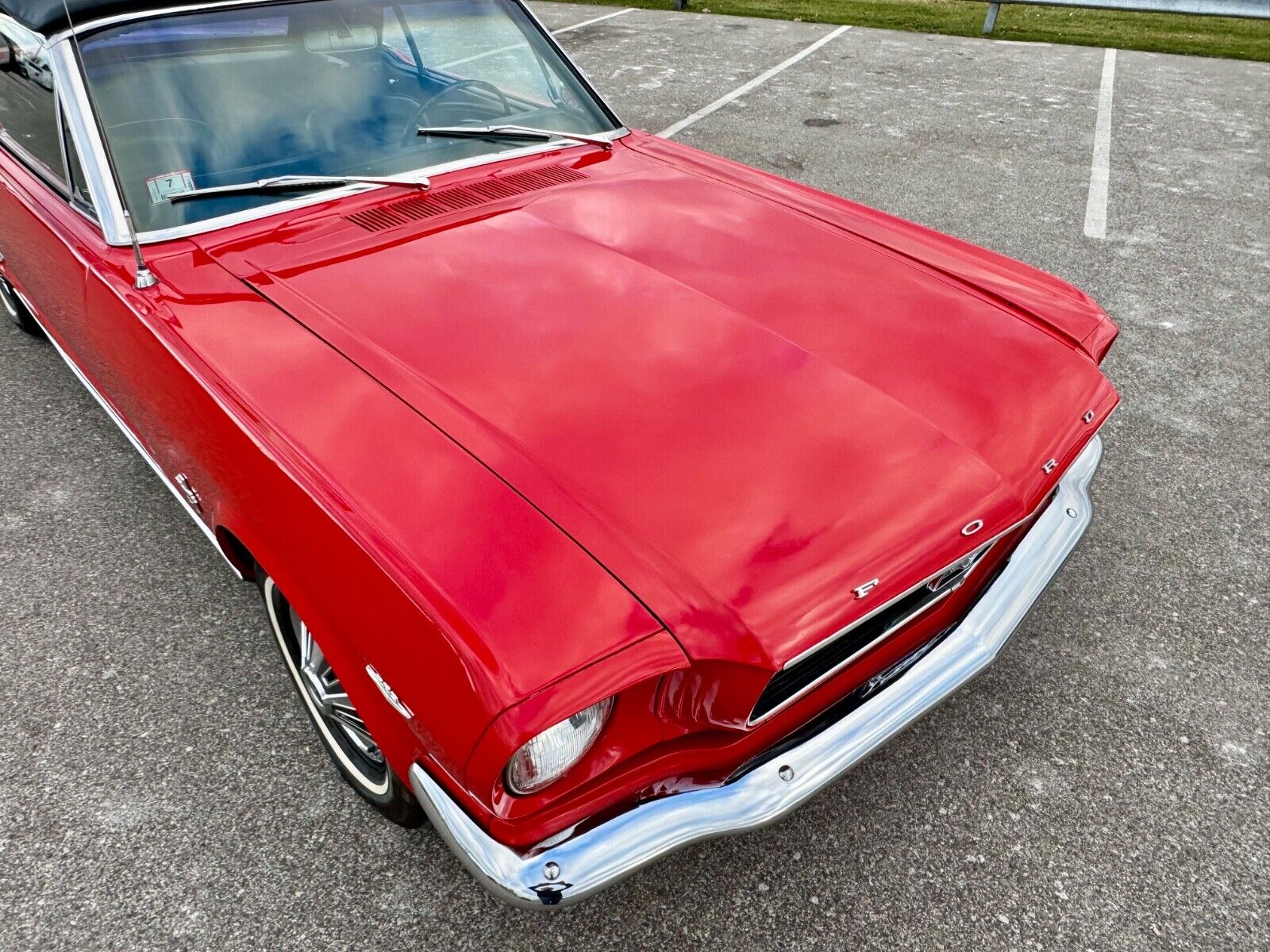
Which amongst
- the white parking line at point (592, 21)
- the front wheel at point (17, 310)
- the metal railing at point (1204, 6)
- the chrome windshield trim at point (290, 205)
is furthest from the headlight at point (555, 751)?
the metal railing at point (1204, 6)

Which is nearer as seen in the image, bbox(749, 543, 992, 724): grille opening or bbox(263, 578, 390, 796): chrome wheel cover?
bbox(749, 543, 992, 724): grille opening

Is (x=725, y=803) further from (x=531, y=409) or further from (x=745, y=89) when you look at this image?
(x=745, y=89)

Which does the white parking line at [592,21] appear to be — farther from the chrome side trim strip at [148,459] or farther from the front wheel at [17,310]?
the chrome side trim strip at [148,459]

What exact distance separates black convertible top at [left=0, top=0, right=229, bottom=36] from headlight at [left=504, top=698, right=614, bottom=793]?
2.23 meters

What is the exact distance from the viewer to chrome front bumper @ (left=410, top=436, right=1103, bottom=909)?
146 centimetres

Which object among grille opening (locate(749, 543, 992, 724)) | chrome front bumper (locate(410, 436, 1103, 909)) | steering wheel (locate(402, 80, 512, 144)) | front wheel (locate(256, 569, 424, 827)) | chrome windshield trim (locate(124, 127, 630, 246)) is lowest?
front wheel (locate(256, 569, 424, 827))

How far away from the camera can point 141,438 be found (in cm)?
254

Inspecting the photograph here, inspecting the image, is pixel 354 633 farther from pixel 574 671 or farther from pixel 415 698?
pixel 574 671

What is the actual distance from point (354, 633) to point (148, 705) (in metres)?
1.08

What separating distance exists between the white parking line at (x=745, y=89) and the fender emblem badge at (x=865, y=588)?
562 cm

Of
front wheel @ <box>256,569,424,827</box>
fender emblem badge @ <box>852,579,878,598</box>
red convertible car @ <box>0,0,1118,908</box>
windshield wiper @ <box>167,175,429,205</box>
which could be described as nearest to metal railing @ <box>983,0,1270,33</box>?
red convertible car @ <box>0,0,1118,908</box>

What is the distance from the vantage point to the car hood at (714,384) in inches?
61.3

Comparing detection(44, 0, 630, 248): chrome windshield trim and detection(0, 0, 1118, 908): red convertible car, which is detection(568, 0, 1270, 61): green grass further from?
detection(44, 0, 630, 248): chrome windshield trim

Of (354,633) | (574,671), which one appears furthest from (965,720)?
(354,633)
